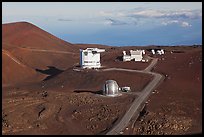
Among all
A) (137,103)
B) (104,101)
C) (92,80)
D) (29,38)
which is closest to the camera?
(137,103)

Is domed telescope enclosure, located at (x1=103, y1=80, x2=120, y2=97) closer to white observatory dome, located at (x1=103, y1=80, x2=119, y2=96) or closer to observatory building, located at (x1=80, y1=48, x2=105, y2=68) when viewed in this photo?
white observatory dome, located at (x1=103, y1=80, x2=119, y2=96)

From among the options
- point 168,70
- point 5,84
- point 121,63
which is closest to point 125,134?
point 168,70

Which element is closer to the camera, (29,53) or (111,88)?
(111,88)

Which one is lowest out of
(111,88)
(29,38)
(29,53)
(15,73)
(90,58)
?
(15,73)

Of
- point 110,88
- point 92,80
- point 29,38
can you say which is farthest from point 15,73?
point 110,88

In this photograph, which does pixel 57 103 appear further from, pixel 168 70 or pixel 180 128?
pixel 168 70

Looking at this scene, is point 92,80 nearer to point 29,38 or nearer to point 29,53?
point 29,53

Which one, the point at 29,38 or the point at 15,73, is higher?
the point at 29,38

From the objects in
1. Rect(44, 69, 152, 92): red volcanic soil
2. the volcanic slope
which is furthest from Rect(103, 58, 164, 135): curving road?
the volcanic slope

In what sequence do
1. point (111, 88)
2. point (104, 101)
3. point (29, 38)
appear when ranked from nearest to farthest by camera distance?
point (104, 101) → point (111, 88) → point (29, 38)
